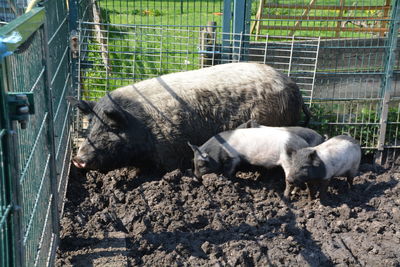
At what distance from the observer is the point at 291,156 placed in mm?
5555

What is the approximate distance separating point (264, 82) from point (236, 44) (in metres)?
0.96

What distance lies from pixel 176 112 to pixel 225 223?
1914 mm

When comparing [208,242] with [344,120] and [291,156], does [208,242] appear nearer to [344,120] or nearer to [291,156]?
[291,156]

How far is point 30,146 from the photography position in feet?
10.8

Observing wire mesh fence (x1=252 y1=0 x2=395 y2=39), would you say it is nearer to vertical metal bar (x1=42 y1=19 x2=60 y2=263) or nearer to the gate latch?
vertical metal bar (x1=42 y1=19 x2=60 y2=263)

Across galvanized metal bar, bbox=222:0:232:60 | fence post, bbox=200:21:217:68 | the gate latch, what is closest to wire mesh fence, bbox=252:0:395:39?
galvanized metal bar, bbox=222:0:232:60

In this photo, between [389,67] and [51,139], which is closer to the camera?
[51,139]

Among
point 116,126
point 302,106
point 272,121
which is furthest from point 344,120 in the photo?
point 116,126

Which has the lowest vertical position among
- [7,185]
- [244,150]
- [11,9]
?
[244,150]

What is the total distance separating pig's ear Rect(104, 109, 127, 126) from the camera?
6008 mm

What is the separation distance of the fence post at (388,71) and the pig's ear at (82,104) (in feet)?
11.8

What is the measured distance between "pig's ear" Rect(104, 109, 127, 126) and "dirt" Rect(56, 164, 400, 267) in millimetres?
628

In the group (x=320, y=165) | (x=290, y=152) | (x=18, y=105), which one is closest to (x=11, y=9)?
(x=290, y=152)

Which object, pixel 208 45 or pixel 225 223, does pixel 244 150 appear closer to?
pixel 225 223
